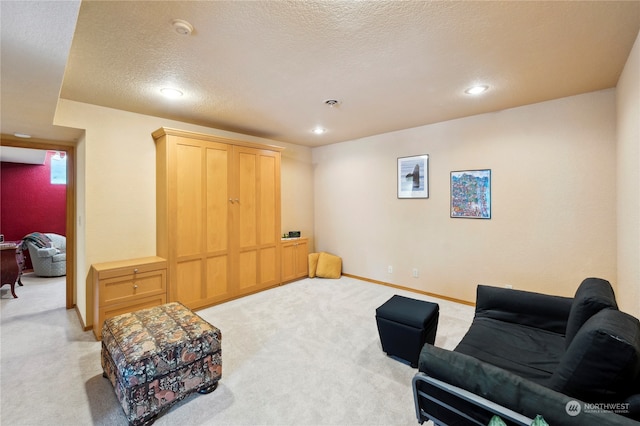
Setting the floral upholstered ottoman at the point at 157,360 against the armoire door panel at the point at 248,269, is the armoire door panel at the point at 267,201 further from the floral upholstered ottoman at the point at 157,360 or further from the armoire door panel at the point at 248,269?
the floral upholstered ottoman at the point at 157,360

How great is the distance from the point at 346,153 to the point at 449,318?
320 centimetres

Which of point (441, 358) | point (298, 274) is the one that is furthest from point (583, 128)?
point (298, 274)

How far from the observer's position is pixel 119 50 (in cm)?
203

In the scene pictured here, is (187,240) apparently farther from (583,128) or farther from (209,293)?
(583,128)

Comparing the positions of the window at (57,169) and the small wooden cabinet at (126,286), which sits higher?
the window at (57,169)

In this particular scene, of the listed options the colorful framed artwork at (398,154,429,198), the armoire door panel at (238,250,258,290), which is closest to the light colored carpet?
the armoire door panel at (238,250,258,290)

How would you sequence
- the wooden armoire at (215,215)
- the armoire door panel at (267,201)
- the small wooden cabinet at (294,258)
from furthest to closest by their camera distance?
the small wooden cabinet at (294,258)
the armoire door panel at (267,201)
the wooden armoire at (215,215)

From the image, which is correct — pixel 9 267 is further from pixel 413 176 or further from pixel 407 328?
pixel 413 176

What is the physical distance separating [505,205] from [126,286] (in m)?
4.55

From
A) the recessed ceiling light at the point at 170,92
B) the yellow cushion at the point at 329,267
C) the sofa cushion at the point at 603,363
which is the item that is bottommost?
the yellow cushion at the point at 329,267

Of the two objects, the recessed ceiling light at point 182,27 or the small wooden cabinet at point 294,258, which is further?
the small wooden cabinet at point 294,258

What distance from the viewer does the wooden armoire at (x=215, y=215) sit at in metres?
3.42

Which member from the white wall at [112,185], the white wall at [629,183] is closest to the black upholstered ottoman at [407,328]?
the white wall at [629,183]

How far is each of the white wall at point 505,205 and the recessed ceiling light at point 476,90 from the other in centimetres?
86
